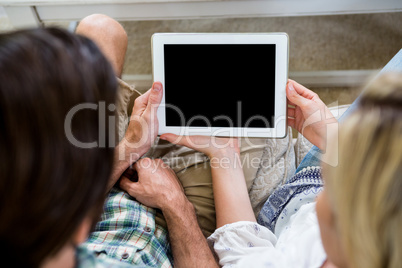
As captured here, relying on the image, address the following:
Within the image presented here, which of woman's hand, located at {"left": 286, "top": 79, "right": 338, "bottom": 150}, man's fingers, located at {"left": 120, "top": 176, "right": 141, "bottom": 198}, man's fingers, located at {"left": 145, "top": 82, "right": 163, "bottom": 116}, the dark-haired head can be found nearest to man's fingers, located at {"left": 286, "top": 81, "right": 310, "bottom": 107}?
woman's hand, located at {"left": 286, "top": 79, "right": 338, "bottom": 150}

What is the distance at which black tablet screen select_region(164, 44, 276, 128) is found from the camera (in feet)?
2.93

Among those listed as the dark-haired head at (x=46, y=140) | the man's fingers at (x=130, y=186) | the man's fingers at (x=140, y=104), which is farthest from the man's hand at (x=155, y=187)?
the dark-haired head at (x=46, y=140)

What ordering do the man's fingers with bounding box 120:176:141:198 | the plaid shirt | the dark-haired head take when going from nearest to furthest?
the dark-haired head < the plaid shirt < the man's fingers with bounding box 120:176:141:198

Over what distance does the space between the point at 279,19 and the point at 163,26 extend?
1.51 feet

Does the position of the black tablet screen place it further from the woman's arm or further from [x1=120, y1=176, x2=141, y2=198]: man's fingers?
[x1=120, y1=176, x2=141, y2=198]: man's fingers

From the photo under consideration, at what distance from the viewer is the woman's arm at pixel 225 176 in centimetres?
90

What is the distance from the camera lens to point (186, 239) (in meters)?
0.86

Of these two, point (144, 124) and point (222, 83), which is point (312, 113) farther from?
point (144, 124)

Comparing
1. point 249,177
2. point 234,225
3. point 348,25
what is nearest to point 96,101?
point 234,225

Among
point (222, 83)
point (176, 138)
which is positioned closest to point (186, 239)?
point (176, 138)

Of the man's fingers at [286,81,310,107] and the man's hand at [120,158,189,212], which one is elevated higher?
the man's fingers at [286,81,310,107]

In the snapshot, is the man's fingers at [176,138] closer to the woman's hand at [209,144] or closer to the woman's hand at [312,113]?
the woman's hand at [209,144]

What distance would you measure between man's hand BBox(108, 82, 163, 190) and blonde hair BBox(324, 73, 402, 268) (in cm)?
53

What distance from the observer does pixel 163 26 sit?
5.26ft
